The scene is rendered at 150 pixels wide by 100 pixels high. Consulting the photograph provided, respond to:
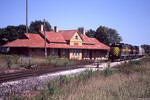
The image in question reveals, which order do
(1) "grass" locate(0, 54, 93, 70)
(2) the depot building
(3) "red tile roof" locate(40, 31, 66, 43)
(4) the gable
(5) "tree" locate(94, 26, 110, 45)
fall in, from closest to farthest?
(1) "grass" locate(0, 54, 93, 70), (2) the depot building, (3) "red tile roof" locate(40, 31, 66, 43), (4) the gable, (5) "tree" locate(94, 26, 110, 45)

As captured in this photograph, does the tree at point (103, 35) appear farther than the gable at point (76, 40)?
Yes

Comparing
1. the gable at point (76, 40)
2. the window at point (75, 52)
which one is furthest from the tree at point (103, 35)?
the window at point (75, 52)

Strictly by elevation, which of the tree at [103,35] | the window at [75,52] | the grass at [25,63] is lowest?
the grass at [25,63]

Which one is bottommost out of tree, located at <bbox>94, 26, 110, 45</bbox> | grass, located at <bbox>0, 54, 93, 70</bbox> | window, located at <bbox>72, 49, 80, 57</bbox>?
grass, located at <bbox>0, 54, 93, 70</bbox>

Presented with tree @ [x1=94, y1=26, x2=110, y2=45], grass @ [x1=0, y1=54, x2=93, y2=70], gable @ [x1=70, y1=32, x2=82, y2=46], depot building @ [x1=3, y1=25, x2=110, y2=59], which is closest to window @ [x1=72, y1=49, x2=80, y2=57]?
depot building @ [x1=3, y1=25, x2=110, y2=59]

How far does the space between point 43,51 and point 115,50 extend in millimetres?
13211

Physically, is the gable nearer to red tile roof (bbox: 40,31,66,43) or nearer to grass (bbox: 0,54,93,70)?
red tile roof (bbox: 40,31,66,43)

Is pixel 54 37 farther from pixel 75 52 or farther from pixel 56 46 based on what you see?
pixel 75 52

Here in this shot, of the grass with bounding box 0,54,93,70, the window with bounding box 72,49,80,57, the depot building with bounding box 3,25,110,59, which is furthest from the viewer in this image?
the window with bounding box 72,49,80,57

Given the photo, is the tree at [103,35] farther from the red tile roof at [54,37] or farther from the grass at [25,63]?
the grass at [25,63]

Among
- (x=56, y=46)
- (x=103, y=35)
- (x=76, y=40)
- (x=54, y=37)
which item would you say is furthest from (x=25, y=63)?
(x=103, y=35)

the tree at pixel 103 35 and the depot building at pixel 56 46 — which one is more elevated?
the tree at pixel 103 35

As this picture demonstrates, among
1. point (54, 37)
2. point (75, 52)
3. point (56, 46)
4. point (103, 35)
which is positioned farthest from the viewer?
point (103, 35)

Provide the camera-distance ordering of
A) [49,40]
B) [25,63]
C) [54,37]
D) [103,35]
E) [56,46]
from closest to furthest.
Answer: [25,63]
[56,46]
[49,40]
[54,37]
[103,35]
